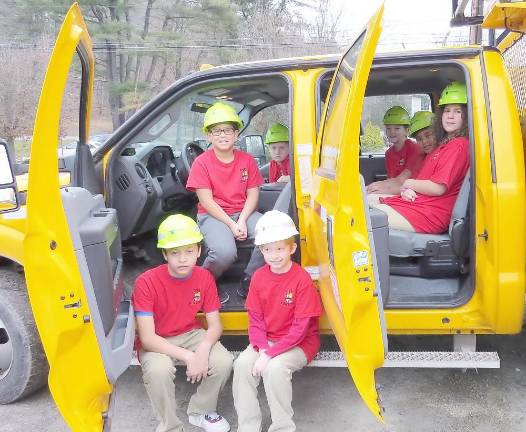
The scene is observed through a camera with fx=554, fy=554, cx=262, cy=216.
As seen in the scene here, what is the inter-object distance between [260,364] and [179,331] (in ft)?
1.69

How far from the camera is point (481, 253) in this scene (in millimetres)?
2816

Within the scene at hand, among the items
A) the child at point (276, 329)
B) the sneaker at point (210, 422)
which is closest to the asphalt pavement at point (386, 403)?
the sneaker at point (210, 422)

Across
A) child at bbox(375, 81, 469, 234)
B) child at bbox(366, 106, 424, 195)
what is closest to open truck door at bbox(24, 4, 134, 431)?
child at bbox(375, 81, 469, 234)

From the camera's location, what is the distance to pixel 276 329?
285cm

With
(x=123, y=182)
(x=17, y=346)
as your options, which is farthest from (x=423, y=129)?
(x=17, y=346)

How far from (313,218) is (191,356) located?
935mm

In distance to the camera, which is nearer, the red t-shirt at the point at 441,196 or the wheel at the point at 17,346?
the wheel at the point at 17,346

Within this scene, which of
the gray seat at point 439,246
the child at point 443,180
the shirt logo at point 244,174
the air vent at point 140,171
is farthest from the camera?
the air vent at point 140,171

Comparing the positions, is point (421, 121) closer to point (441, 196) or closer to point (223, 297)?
point (441, 196)

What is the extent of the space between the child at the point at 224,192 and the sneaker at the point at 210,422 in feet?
2.13

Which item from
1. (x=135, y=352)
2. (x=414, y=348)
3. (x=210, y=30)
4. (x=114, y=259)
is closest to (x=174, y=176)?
(x=114, y=259)

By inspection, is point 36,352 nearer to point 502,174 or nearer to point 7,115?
point 502,174

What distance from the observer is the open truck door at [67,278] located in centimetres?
209

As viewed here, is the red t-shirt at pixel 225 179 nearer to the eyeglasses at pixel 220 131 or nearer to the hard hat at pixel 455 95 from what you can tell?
the eyeglasses at pixel 220 131
